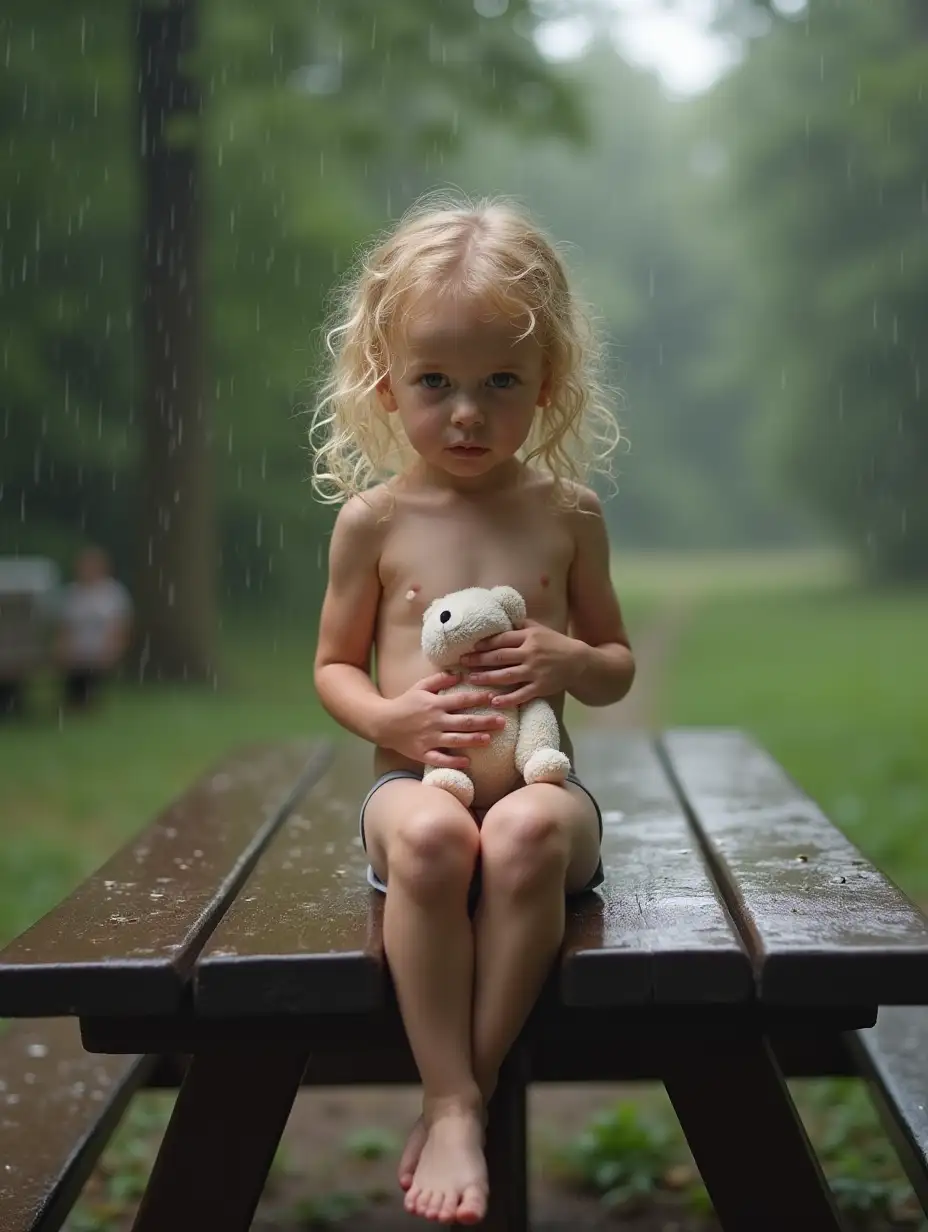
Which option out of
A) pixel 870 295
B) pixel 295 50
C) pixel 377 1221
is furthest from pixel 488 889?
pixel 870 295

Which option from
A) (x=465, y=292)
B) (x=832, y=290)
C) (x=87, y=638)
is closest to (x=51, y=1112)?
(x=465, y=292)

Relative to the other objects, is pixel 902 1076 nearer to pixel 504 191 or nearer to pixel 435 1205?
pixel 435 1205

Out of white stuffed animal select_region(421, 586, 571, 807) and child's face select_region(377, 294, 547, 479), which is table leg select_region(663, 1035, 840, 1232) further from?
child's face select_region(377, 294, 547, 479)

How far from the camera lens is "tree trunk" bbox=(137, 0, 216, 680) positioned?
9.55 meters

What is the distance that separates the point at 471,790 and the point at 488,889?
0.18 m

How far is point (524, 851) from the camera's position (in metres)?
1.81

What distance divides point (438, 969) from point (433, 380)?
78 cm

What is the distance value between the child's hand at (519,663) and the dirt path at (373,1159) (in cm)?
138

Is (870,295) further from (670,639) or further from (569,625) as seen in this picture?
(569,625)

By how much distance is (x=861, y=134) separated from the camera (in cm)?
1424

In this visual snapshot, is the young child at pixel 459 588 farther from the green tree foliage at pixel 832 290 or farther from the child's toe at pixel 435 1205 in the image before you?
the green tree foliage at pixel 832 290

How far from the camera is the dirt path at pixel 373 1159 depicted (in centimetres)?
296

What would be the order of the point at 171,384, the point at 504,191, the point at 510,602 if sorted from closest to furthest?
1. the point at 510,602
2. the point at 504,191
3. the point at 171,384

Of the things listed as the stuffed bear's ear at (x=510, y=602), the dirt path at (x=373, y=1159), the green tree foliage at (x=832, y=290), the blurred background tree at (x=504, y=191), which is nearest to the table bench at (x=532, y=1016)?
the stuffed bear's ear at (x=510, y=602)
